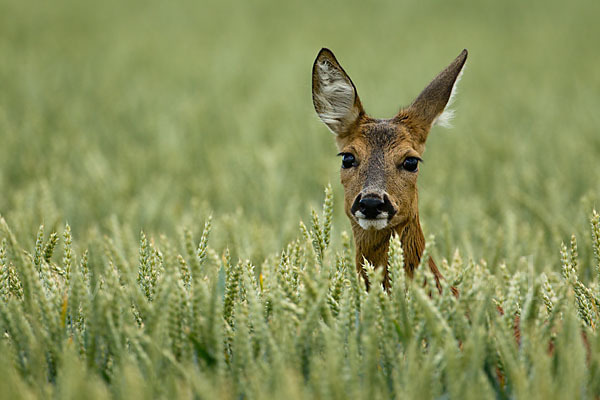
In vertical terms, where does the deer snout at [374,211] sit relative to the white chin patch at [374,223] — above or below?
above

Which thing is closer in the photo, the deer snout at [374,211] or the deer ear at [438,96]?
the deer snout at [374,211]

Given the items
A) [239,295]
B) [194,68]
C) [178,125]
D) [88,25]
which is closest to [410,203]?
[239,295]

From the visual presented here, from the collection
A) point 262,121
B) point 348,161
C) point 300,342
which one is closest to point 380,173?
point 348,161

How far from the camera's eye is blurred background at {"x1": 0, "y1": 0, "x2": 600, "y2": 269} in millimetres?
5059

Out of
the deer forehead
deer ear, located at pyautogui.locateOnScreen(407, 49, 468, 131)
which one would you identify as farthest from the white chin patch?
deer ear, located at pyautogui.locateOnScreen(407, 49, 468, 131)

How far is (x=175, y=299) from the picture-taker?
2.43 metres

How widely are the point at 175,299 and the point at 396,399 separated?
867 mm

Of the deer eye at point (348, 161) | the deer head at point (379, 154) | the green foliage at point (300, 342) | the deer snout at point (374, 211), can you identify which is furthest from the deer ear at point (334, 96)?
the green foliage at point (300, 342)

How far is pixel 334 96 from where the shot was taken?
390 centimetres

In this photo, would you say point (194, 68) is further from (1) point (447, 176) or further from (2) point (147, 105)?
(1) point (447, 176)

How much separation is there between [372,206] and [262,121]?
6.11 m

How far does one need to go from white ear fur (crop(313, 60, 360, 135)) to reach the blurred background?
0.83 meters

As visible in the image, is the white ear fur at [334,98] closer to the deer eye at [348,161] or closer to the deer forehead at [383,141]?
the deer forehead at [383,141]

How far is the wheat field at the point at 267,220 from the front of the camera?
7.28 ft
